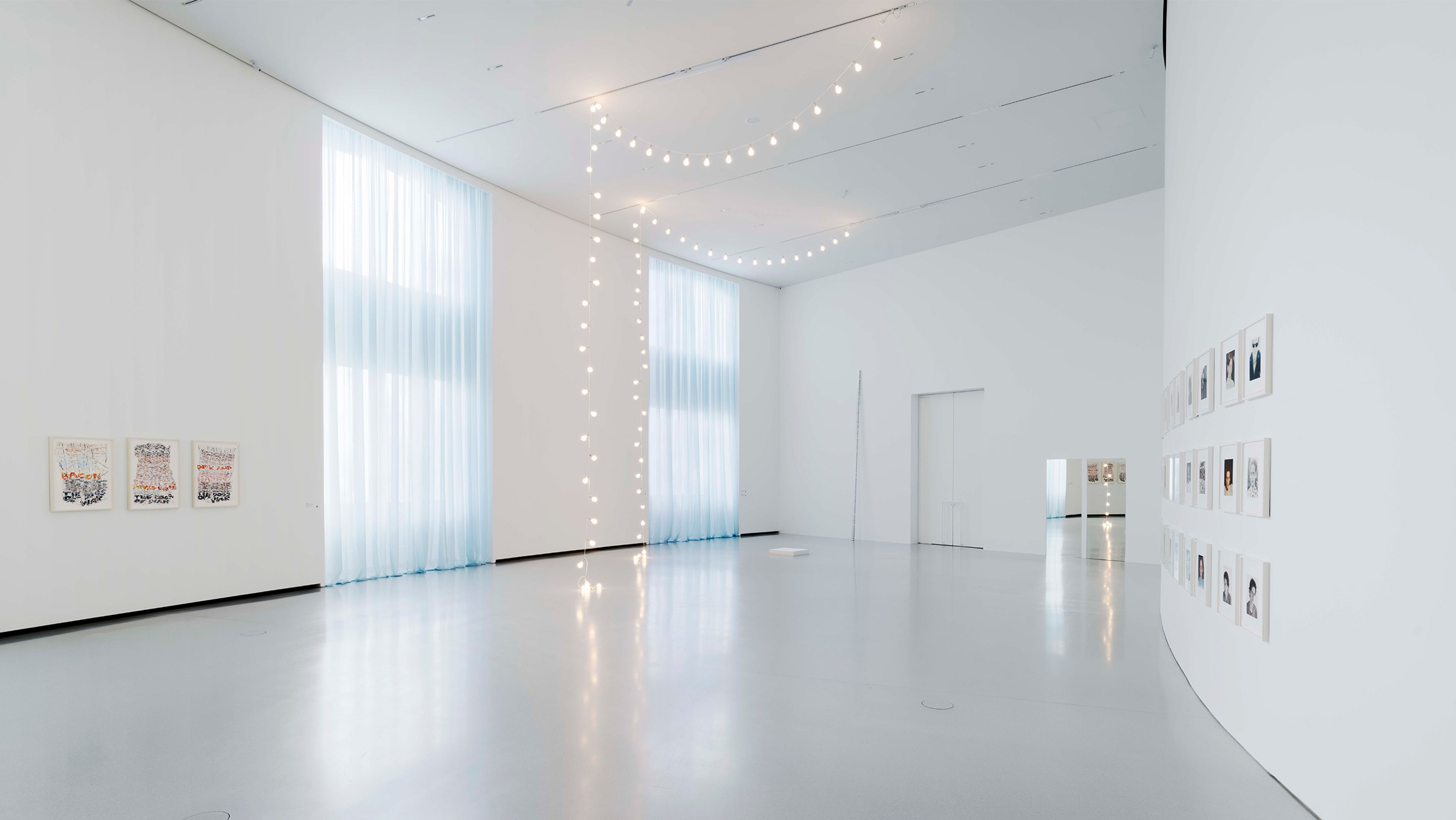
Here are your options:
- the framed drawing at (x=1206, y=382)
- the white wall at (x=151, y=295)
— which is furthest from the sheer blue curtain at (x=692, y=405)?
the framed drawing at (x=1206, y=382)

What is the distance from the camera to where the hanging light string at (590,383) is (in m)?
11.4

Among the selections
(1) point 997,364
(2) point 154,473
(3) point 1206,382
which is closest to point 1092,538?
(1) point 997,364

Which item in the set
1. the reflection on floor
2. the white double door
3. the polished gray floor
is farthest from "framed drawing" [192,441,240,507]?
the reflection on floor

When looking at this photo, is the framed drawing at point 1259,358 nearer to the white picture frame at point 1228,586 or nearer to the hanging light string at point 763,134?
the white picture frame at point 1228,586

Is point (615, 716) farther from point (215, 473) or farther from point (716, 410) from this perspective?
point (716, 410)

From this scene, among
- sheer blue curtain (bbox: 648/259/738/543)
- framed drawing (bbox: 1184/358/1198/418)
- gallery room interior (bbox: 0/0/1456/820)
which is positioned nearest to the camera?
gallery room interior (bbox: 0/0/1456/820)

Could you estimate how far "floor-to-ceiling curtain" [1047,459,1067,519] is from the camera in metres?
11.0

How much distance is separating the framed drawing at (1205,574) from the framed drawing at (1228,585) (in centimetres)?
8

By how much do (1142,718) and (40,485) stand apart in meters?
7.42

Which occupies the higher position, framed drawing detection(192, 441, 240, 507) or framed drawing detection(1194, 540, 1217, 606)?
framed drawing detection(192, 441, 240, 507)

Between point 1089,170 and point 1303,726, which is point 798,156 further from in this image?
point 1303,726

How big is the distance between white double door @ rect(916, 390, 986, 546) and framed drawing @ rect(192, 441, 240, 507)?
9.78 m

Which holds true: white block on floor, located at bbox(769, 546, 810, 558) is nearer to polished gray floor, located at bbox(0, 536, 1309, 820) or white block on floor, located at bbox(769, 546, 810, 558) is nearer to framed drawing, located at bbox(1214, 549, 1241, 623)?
polished gray floor, located at bbox(0, 536, 1309, 820)

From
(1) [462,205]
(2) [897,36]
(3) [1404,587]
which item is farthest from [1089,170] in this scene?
(3) [1404,587]
